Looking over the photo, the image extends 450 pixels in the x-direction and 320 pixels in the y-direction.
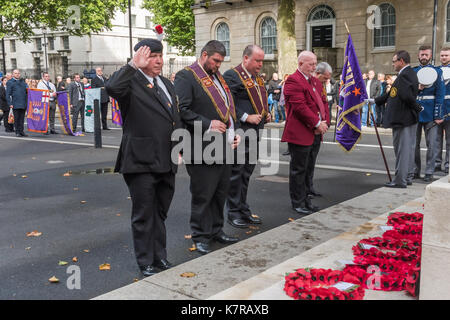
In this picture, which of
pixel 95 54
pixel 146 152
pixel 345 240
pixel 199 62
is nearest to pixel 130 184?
pixel 146 152

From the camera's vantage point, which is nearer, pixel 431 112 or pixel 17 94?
pixel 431 112

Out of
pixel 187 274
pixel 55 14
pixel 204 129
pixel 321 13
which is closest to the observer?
pixel 187 274

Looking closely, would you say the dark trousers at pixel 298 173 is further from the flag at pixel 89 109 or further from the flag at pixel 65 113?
the flag at pixel 89 109

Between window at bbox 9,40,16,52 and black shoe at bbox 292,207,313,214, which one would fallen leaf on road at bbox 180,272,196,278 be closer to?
black shoe at bbox 292,207,313,214

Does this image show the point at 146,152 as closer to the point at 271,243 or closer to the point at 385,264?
the point at 271,243

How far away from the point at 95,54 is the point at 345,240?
5782 centimetres

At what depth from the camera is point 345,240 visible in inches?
195

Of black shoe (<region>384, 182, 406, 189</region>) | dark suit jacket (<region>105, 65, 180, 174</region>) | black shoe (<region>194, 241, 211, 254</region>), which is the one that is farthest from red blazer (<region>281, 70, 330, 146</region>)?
dark suit jacket (<region>105, 65, 180, 174</region>)

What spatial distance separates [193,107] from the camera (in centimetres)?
514

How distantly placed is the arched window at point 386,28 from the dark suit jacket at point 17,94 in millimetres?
18903

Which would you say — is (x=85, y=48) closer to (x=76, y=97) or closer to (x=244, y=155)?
(x=76, y=97)

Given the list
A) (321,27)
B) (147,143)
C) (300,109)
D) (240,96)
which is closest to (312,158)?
(300,109)

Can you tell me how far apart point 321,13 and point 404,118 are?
2355cm

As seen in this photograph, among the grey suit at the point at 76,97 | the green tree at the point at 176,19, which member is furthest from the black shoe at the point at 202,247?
the green tree at the point at 176,19
